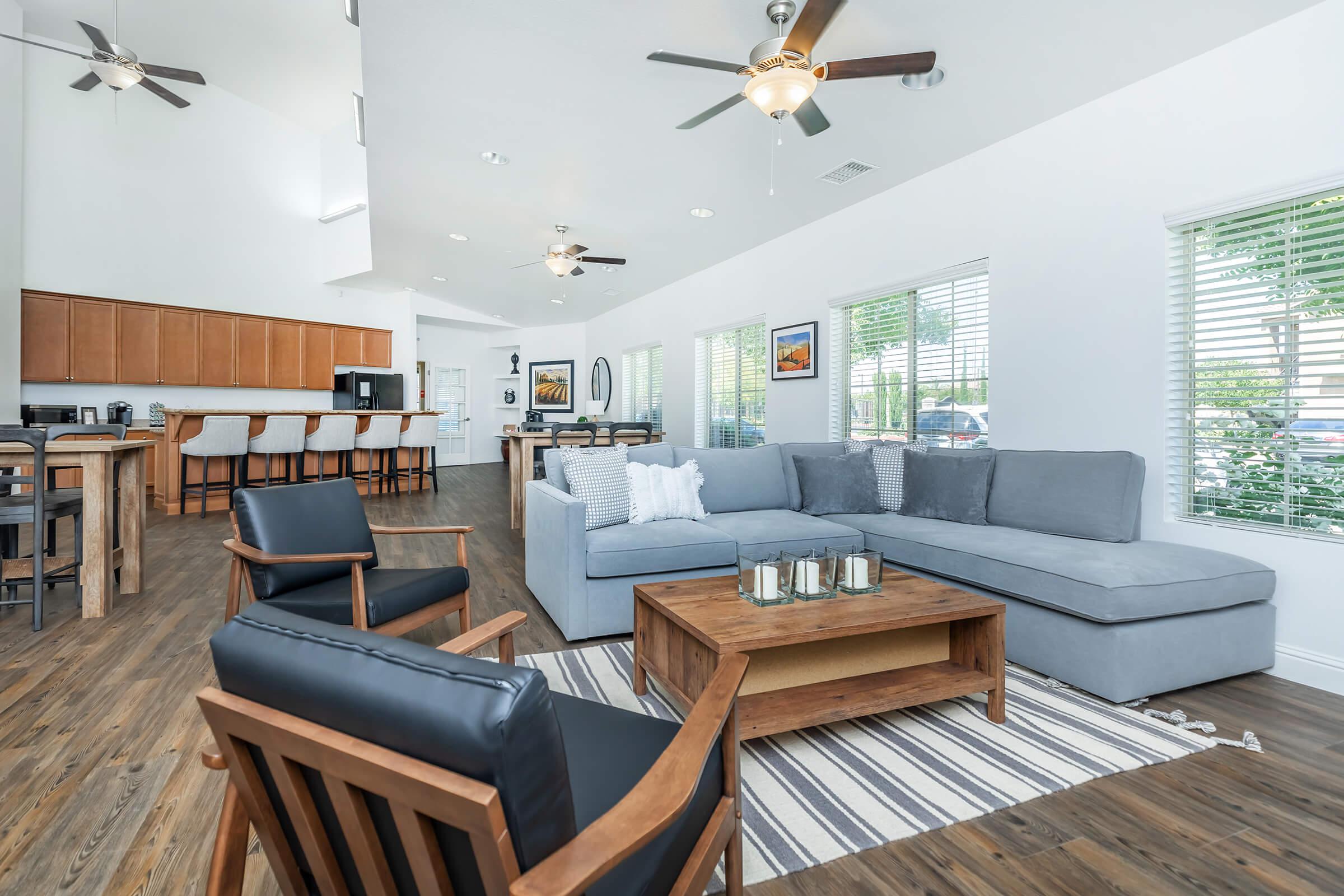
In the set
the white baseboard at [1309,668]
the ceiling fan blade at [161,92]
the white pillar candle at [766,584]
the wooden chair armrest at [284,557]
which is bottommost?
the white baseboard at [1309,668]

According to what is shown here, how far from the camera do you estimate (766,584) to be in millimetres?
2184

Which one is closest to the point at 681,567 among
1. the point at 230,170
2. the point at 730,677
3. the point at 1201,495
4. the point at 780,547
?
the point at 780,547

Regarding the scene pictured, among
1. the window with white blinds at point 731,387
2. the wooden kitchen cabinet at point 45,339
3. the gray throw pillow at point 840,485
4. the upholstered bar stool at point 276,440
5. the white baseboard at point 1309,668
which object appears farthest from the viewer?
the wooden kitchen cabinet at point 45,339

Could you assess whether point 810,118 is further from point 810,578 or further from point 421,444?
point 421,444

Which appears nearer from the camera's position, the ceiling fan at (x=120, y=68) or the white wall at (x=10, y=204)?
the ceiling fan at (x=120, y=68)

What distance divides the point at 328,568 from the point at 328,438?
5186 mm

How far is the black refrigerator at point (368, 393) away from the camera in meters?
8.76

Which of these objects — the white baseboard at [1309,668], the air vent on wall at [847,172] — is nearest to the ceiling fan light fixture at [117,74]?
the air vent on wall at [847,172]

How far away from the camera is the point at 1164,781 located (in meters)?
1.81

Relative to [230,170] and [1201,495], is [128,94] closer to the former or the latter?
[230,170]

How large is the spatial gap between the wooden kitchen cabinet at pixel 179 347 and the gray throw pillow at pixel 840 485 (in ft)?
26.5

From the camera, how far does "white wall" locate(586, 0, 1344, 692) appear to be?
2.58 meters

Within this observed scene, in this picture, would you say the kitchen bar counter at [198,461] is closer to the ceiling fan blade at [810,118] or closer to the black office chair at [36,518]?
the black office chair at [36,518]

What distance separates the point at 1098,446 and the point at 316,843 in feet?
12.5
